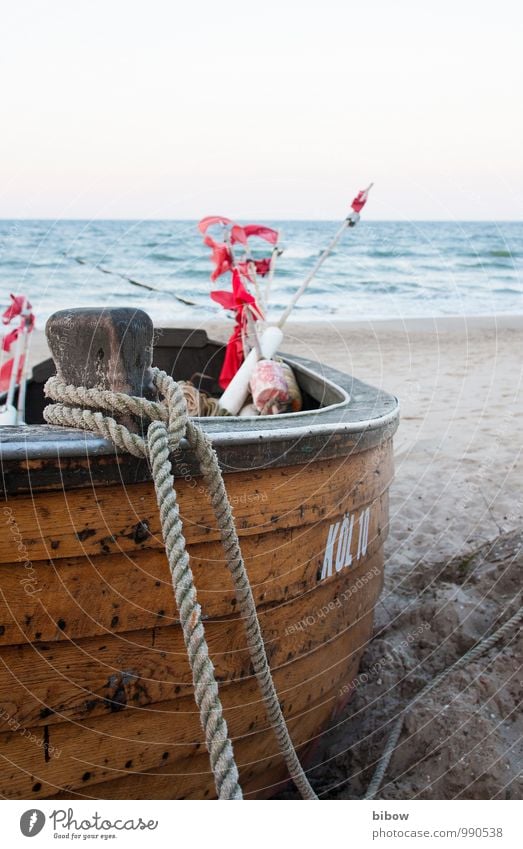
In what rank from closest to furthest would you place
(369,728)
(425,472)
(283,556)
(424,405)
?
(283,556) → (369,728) → (425,472) → (424,405)

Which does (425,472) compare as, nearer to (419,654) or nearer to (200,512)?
(419,654)

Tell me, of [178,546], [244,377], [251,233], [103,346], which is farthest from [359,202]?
[178,546]

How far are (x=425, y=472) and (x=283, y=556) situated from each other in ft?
10.3

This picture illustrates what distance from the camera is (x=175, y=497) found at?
60.8 inches

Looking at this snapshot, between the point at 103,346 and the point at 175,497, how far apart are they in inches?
13.7

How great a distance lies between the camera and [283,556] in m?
2.03

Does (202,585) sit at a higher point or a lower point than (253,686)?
higher

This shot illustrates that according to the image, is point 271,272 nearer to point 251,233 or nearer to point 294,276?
point 251,233

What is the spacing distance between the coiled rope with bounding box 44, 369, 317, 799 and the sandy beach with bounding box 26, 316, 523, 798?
1016 mm

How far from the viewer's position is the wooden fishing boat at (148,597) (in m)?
Result: 1.65

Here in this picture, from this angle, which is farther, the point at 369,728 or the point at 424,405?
the point at 424,405

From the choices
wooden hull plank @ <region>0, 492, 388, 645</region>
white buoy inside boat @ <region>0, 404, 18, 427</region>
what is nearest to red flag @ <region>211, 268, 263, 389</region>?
white buoy inside boat @ <region>0, 404, 18, 427</region>
